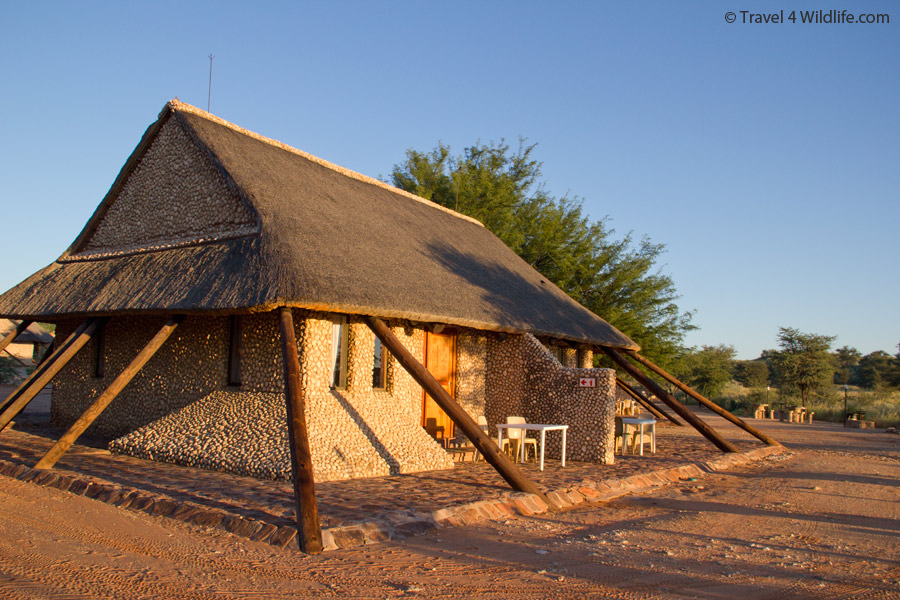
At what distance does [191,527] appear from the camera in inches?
279

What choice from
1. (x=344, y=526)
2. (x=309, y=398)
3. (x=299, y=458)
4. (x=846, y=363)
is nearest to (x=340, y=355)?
(x=309, y=398)

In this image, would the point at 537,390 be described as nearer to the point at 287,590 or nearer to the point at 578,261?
the point at 287,590

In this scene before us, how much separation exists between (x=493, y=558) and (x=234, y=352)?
6.98 metres

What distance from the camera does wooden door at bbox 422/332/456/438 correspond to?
1404cm

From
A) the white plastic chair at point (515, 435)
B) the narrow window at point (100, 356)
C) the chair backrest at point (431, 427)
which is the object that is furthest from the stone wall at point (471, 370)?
the narrow window at point (100, 356)

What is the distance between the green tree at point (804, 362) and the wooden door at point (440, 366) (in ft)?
102

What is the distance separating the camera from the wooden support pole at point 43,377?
434 inches

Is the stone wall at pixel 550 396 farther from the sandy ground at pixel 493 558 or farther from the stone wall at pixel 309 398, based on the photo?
the sandy ground at pixel 493 558

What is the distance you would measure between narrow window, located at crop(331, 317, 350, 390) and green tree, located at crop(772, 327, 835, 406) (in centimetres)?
3463

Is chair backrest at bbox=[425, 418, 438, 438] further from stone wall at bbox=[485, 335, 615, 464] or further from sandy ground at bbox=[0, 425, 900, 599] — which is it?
sandy ground at bbox=[0, 425, 900, 599]

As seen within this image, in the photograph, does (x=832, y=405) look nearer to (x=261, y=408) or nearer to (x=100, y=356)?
(x=261, y=408)

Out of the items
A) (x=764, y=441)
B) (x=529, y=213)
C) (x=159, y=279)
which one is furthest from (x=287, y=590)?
(x=529, y=213)

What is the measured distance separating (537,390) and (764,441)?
6.57 metres

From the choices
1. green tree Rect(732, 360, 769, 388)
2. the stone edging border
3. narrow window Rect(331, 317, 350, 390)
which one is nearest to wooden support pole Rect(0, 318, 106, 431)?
the stone edging border
